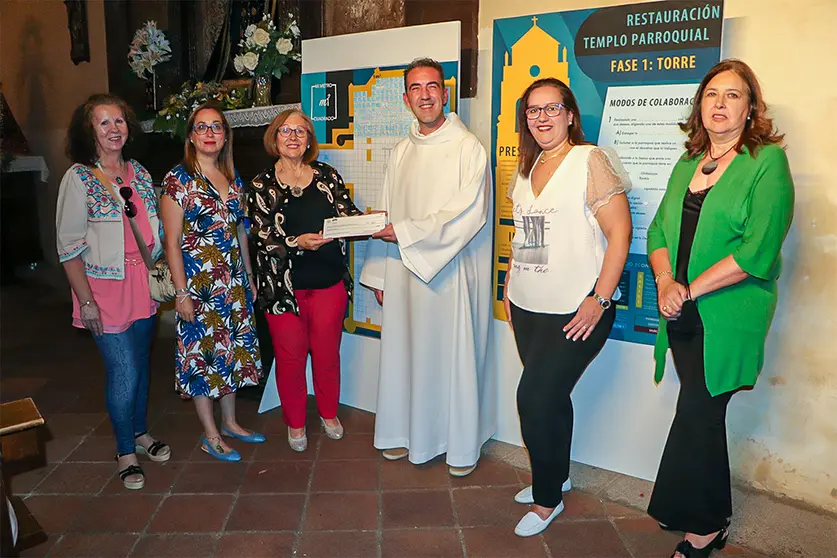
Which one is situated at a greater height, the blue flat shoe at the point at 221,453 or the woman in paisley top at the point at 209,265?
the woman in paisley top at the point at 209,265

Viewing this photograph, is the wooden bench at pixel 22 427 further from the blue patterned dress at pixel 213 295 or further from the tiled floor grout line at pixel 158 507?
the blue patterned dress at pixel 213 295

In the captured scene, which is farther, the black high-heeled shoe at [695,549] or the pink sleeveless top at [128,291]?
the pink sleeveless top at [128,291]

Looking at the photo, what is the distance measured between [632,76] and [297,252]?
1541mm

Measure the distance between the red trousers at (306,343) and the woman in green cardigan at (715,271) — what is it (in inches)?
58.0

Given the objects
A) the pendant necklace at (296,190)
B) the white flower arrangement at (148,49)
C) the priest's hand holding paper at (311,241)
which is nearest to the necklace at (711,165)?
the priest's hand holding paper at (311,241)

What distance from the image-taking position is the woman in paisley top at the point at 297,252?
9.75 feet

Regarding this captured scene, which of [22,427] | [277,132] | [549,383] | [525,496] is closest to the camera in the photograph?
[22,427]

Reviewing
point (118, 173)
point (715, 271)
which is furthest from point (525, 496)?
point (118, 173)

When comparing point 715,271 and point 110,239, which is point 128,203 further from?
point 715,271

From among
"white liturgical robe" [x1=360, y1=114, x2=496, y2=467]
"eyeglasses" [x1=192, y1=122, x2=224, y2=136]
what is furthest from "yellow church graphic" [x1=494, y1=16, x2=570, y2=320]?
"eyeglasses" [x1=192, y1=122, x2=224, y2=136]

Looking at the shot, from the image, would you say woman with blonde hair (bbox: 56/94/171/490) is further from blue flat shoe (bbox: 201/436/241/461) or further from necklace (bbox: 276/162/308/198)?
necklace (bbox: 276/162/308/198)

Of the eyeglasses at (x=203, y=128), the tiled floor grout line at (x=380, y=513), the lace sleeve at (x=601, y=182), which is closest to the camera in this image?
the lace sleeve at (x=601, y=182)

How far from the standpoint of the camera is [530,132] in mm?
2453

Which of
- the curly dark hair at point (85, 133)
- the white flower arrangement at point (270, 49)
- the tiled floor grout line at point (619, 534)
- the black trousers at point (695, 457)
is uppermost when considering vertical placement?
the white flower arrangement at point (270, 49)
